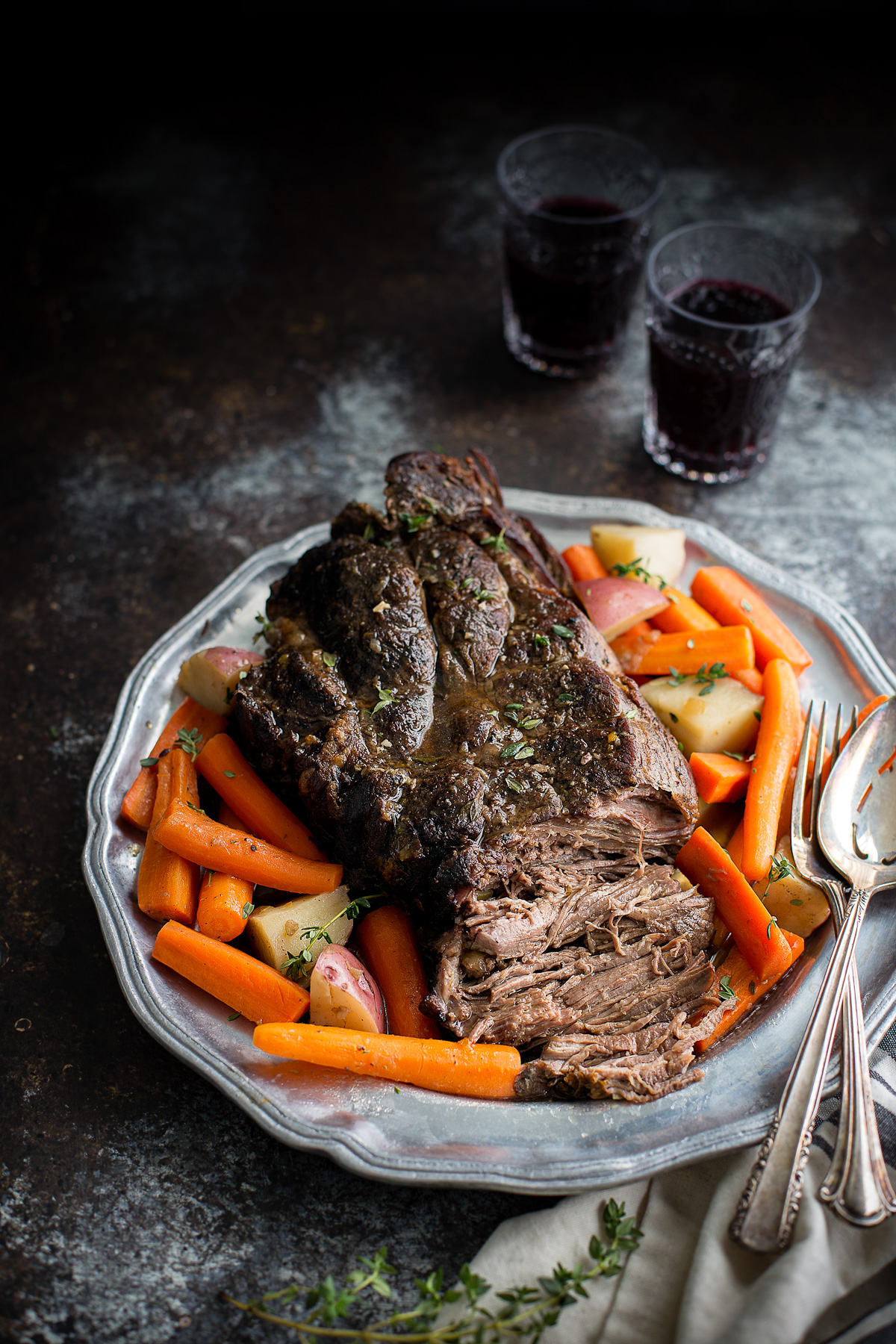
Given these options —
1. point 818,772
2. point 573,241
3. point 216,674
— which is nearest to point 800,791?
point 818,772

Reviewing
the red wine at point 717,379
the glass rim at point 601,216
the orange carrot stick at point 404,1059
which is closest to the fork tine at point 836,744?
the orange carrot stick at point 404,1059

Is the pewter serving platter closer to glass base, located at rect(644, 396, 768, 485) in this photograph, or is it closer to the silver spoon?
the silver spoon

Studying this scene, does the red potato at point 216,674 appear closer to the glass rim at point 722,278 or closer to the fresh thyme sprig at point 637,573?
the fresh thyme sprig at point 637,573

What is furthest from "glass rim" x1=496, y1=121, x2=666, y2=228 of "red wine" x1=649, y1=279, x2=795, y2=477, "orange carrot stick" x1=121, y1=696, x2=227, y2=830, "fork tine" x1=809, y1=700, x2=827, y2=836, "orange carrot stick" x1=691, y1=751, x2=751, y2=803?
"orange carrot stick" x1=121, y1=696, x2=227, y2=830

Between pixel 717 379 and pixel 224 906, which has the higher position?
pixel 717 379

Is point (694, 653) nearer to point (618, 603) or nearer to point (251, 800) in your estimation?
point (618, 603)

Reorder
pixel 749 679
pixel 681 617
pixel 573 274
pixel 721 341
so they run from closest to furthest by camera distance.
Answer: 1. pixel 749 679
2. pixel 681 617
3. pixel 721 341
4. pixel 573 274

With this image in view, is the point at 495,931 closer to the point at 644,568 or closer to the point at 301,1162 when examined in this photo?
the point at 301,1162
